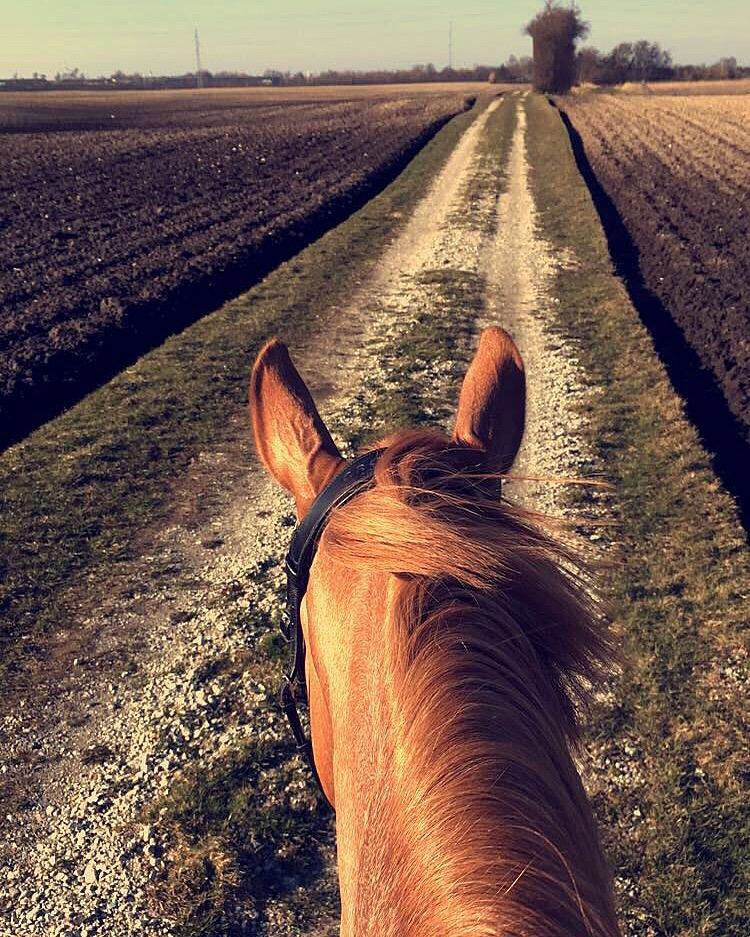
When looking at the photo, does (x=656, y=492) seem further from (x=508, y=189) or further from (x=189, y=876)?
(x=508, y=189)

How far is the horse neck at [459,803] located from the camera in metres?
0.83

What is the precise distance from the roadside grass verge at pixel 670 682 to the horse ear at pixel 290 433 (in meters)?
1.02

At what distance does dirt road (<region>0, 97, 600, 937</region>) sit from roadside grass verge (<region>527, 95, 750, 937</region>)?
65cm

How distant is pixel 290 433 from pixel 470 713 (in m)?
0.95

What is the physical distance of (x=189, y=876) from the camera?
3338 millimetres

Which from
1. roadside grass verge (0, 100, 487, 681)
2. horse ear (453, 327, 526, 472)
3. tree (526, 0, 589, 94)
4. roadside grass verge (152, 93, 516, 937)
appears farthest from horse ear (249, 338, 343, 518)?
tree (526, 0, 589, 94)

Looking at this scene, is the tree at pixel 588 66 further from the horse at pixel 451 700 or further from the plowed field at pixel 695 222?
the horse at pixel 451 700

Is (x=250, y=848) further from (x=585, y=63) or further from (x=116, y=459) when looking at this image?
(x=585, y=63)

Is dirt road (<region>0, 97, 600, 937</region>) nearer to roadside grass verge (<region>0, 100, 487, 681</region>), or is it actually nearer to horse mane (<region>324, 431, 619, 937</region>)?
roadside grass verge (<region>0, 100, 487, 681</region>)

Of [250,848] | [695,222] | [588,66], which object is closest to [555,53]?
[588,66]

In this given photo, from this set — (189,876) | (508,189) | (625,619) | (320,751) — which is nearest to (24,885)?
(189,876)

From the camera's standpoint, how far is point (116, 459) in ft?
22.7

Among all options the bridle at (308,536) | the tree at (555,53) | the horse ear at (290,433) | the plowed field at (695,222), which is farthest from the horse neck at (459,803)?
the tree at (555,53)

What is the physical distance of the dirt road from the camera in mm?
3277
